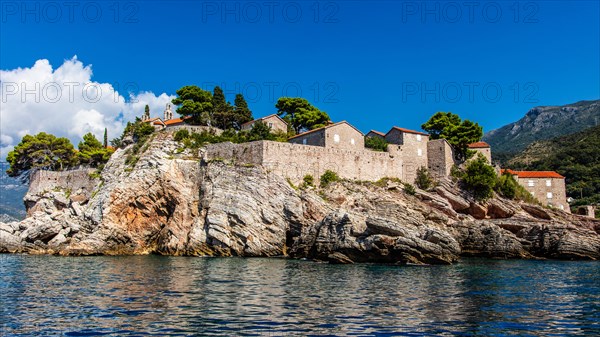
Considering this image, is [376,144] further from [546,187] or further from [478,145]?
[546,187]

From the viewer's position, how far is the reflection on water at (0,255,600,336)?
12047 millimetres

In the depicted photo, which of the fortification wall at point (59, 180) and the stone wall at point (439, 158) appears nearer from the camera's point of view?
the stone wall at point (439, 158)

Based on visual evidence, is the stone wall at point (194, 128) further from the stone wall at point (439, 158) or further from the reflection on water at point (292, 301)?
the reflection on water at point (292, 301)

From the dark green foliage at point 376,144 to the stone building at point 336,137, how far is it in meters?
1.18

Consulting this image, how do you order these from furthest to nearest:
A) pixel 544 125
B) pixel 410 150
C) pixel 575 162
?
pixel 544 125
pixel 575 162
pixel 410 150

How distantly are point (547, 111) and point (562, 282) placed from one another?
142 meters

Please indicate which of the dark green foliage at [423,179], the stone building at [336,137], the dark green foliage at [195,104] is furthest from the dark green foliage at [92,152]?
the dark green foliage at [423,179]

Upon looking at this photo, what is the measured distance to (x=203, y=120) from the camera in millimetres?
50406

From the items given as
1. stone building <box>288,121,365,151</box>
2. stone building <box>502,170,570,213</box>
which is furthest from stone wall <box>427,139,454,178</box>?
stone building <box>502,170,570,213</box>

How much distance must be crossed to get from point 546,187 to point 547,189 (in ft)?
0.72

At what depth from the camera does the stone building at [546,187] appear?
4975cm


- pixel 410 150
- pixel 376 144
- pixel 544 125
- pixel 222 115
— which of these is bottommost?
pixel 410 150

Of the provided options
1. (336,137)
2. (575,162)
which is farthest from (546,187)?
(575,162)

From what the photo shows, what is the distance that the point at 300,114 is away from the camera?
176 feet
